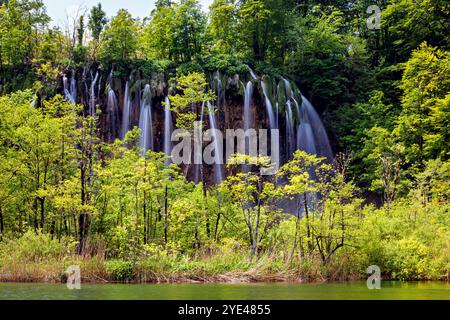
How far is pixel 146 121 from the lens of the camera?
37.1 m

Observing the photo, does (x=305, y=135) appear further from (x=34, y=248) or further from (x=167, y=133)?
(x=34, y=248)

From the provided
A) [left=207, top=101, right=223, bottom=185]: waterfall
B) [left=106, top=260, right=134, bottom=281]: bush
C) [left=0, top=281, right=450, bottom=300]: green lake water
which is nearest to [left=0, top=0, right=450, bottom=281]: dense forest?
[left=106, top=260, right=134, bottom=281]: bush

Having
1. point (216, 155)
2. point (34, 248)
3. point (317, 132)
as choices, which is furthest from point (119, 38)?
point (34, 248)

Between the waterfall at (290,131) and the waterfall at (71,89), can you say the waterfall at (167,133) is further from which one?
the waterfall at (290,131)

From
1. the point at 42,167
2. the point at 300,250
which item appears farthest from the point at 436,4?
the point at 42,167

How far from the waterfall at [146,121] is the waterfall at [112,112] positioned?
1.70 metres

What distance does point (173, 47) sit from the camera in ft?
140

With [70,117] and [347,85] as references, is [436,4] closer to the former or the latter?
[347,85]

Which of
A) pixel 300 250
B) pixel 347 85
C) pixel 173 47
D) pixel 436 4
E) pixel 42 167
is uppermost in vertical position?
pixel 436 4

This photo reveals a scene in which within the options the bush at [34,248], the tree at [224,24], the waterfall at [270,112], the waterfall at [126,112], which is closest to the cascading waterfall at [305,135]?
the waterfall at [270,112]

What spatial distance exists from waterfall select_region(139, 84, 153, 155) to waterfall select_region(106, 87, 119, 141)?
66.9 inches

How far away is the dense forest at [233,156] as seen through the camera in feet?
70.3

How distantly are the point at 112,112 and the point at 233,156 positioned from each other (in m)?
16.0

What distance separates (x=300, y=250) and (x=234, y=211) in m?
4.57
